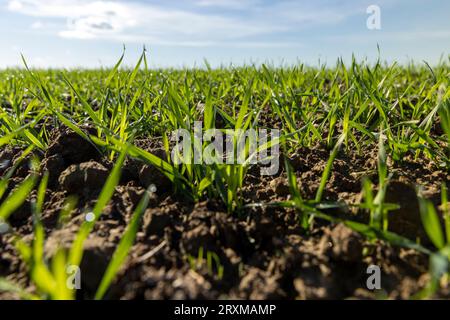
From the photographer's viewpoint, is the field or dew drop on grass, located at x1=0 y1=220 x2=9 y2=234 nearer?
the field

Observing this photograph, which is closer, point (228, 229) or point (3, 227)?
point (228, 229)

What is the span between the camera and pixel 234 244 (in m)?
0.91

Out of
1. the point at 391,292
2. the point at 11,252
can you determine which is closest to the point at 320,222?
the point at 391,292

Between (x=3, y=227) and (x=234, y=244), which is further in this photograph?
(x=3, y=227)

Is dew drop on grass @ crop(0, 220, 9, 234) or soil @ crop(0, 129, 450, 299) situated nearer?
soil @ crop(0, 129, 450, 299)

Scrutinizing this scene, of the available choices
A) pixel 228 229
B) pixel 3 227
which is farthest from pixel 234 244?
pixel 3 227

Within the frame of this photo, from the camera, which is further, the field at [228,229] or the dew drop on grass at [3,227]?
the dew drop on grass at [3,227]

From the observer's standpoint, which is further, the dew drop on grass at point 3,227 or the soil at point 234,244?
the dew drop on grass at point 3,227

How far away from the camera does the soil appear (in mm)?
792

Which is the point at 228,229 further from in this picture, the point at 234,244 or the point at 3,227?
the point at 3,227

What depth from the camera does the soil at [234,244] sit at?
79cm
